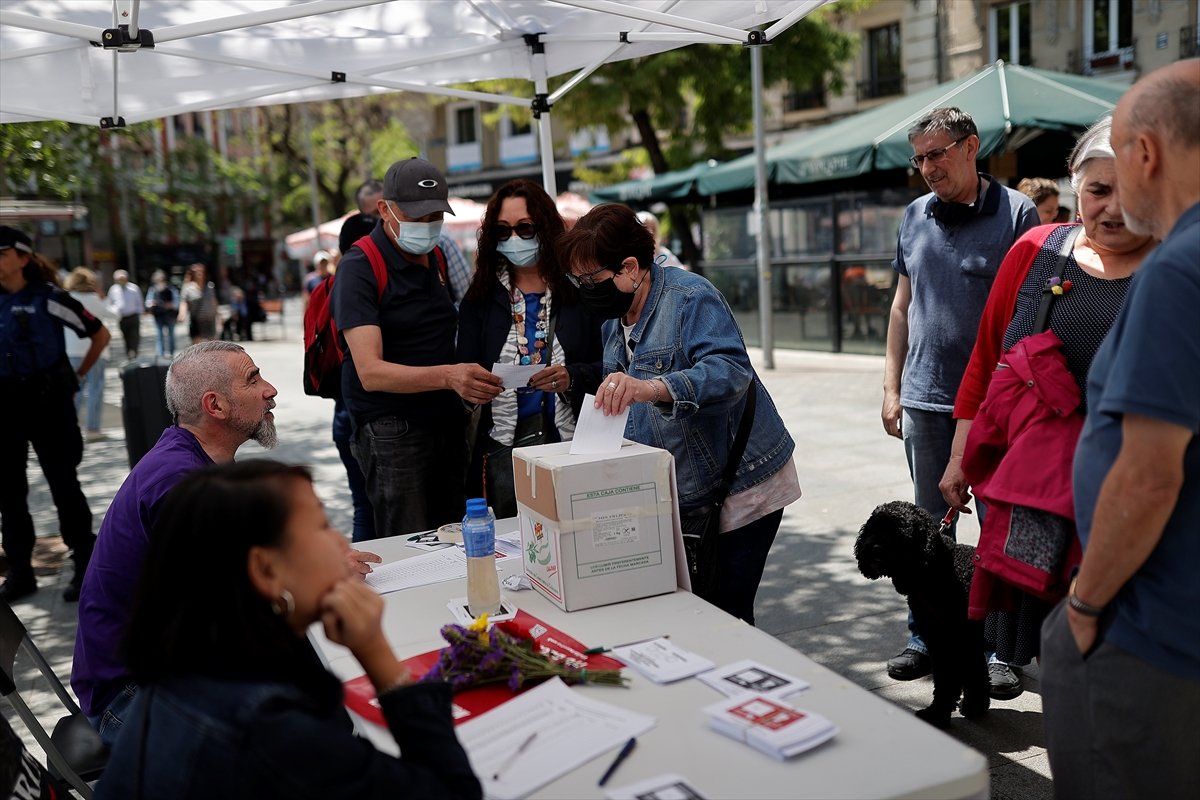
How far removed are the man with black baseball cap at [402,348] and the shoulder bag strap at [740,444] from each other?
4.12 ft

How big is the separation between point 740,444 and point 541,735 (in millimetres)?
1286

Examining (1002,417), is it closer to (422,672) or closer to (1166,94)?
(1166,94)

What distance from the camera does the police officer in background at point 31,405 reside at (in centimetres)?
552

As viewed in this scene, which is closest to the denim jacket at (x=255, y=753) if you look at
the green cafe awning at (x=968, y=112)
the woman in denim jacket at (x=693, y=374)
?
the woman in denim jacket at (x=693, y=374)

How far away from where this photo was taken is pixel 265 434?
2975 millimetres

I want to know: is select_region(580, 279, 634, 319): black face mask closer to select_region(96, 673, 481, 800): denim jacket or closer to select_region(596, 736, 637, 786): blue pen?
select_region(596, 736, 637, 786): blue pen

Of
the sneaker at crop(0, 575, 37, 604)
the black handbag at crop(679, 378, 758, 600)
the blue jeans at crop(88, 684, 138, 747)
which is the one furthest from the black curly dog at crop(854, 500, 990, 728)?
the sneaker at crop(0, 575, 37, 604)

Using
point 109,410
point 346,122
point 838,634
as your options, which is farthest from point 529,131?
point 838,634

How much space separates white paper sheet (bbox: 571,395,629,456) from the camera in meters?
2.54

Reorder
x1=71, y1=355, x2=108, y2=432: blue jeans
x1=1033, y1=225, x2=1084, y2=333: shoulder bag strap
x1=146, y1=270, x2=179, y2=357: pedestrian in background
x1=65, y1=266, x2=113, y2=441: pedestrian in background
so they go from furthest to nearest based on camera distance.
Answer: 1. x1=146, y1=270, x2=179, y2=357: pedestrian in background
2. x1=71, y1=355, x2=108, y2=432: blue jeans
3. x1=65, y1=266, x2=113, y2=441: pedestrian in background
4. x1=1033, y1=225, x2=1084, y2=333: shoulder bag strap

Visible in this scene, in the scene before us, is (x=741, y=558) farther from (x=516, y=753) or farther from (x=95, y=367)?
(x=95, y=367)

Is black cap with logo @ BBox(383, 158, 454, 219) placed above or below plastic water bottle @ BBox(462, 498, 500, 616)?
above

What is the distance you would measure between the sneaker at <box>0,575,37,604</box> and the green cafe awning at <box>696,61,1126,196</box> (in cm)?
798

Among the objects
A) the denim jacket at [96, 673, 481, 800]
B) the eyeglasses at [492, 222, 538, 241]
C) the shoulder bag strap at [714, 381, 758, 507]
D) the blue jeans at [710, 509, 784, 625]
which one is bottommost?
the blue jeans at [710, 509, 784, 625]
